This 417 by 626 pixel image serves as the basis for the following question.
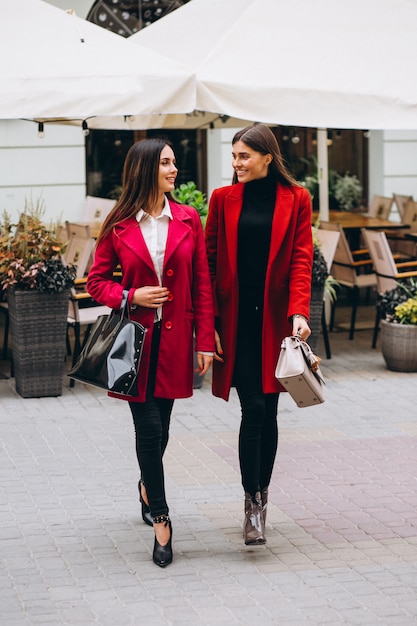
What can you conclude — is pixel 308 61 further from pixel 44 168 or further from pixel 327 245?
pixel 44 168

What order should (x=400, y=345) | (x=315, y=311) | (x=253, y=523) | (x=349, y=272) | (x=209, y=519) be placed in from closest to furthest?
(x=253, y=523), (x=209, y=519), (x=315, y=311), (x=400, y=345), (x=349, y=272)

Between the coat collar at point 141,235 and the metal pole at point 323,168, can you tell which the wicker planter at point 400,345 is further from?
the coat collar at point 141,235

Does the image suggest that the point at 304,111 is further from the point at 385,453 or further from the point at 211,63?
the point at 385,453

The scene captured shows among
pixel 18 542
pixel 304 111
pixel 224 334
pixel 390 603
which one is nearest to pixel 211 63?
pixel 304 111

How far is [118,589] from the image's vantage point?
514 cm

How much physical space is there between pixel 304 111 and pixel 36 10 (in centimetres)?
235

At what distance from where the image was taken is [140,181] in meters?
5.48

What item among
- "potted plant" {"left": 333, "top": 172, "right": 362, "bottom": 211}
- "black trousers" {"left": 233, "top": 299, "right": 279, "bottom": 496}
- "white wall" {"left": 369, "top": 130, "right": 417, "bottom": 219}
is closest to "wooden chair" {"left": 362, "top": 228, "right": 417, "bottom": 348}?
"potted plant" {"left": 333, "top": 172, "right": 362, "bottom": 211}

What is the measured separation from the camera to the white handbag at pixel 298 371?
5309 millimetres

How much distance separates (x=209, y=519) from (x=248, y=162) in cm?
188

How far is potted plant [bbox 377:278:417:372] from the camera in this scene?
983 centimetres

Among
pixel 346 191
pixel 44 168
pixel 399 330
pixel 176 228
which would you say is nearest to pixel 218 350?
pixel 176 228

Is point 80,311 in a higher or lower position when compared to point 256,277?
lower

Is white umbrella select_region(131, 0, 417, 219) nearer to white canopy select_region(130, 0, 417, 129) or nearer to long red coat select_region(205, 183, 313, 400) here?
white canopy select_region(130, 0, 417, 129)
